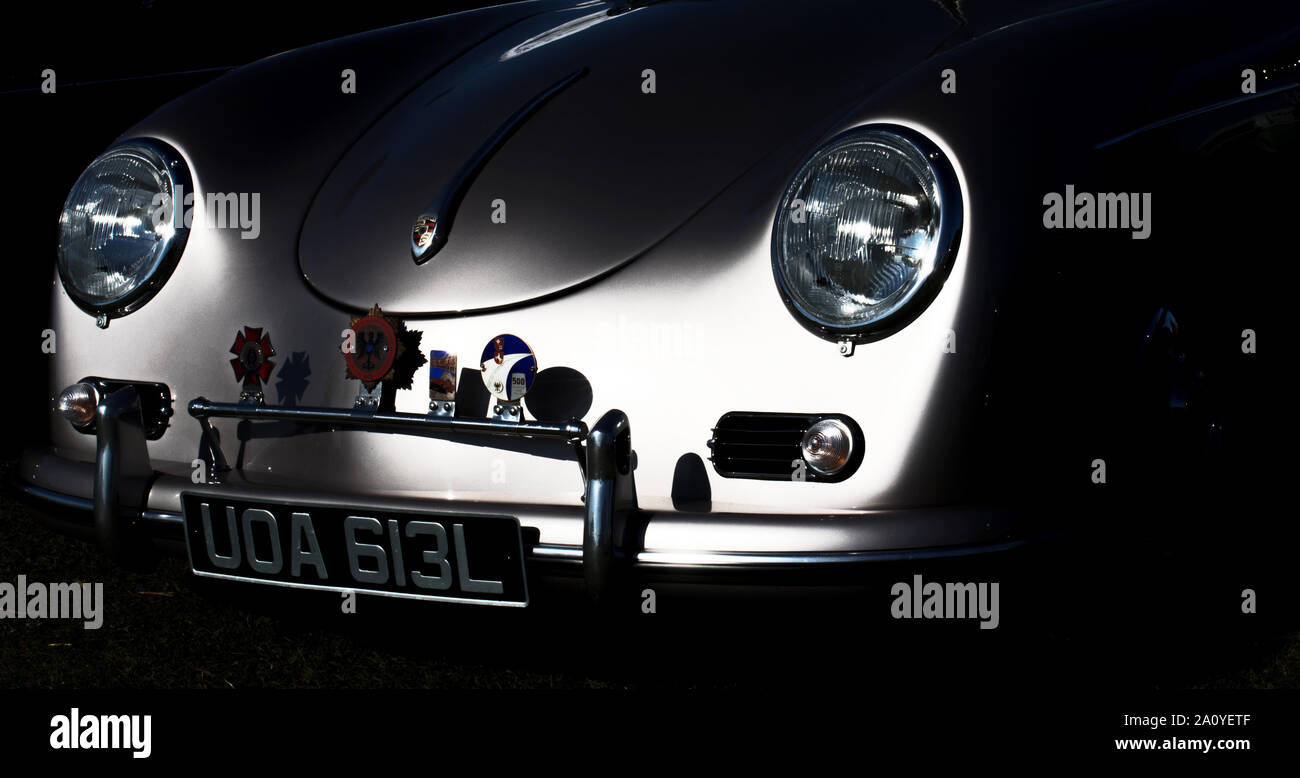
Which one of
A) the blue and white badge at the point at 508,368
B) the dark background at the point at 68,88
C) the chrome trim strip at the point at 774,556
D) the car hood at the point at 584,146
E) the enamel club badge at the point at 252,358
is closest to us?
the chrome trim strip at the point at 774,556

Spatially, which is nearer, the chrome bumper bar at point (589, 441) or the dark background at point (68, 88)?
the chrome bumper bar at point (589, 441)

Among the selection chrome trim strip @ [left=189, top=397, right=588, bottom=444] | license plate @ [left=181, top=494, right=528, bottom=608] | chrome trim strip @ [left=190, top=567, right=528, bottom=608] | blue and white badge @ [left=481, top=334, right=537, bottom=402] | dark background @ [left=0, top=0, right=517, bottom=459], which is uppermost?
dark background @ [left=0, top=0, right=517, bottom=459]

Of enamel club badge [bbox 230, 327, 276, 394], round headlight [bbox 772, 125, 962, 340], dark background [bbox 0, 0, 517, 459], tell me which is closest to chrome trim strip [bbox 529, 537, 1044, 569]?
round headlight [bbox 772, 125, 962, 340]

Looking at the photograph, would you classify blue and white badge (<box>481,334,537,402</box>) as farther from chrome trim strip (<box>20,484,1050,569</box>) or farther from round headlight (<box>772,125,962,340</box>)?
round headlight (<box>772,125,962,340</box>)

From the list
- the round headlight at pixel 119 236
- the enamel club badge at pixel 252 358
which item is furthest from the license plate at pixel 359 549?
the round headlight at pixel 119 236

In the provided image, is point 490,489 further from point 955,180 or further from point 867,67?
point 867,67

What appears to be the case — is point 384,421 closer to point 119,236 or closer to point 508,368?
point 508,368

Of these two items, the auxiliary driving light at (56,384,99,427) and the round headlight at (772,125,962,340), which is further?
the auxiliary driving light at (56,384,99,427)

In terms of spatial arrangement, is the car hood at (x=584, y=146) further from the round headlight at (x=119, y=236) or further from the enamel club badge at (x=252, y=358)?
the round headlight at (x=119, y=236)

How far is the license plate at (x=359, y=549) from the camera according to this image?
1615 millimetres

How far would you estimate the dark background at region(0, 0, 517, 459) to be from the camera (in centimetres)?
381

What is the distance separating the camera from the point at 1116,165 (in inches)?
64.7

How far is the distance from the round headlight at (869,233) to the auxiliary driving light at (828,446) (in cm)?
12
